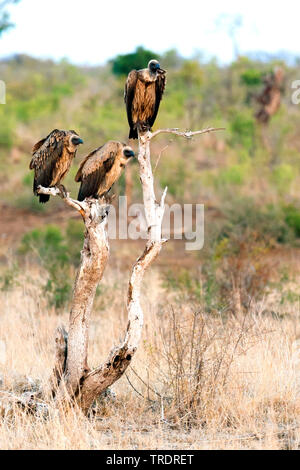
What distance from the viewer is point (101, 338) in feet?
25.3

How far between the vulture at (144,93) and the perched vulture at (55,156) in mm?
798

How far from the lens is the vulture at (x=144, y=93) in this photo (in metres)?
6.40

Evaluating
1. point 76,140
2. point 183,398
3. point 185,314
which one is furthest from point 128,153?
point 185,314

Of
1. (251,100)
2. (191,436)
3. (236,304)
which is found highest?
(251,100)

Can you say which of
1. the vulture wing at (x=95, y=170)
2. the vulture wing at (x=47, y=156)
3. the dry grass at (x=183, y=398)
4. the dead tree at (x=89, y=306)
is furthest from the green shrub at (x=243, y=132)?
Answer: the dead tree at (x=89, y=306)

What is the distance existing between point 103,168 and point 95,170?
65 mm

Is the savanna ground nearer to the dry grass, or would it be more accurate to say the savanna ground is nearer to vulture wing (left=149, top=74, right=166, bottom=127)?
the dry grass

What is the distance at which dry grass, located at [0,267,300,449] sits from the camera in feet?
16.5

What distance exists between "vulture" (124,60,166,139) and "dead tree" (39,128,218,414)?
96 cm

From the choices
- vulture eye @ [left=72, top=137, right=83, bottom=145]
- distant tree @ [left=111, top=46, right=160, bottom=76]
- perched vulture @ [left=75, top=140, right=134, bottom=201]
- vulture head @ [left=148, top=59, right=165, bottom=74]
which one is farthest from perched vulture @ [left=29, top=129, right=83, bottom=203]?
distant tree @ [left=111, top=46, right=160, bottom=76]

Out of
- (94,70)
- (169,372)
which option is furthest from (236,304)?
(94,70)

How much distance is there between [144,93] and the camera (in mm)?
6492

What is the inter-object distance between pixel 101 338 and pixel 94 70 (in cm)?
5408

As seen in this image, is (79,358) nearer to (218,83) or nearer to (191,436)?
(191,436)
